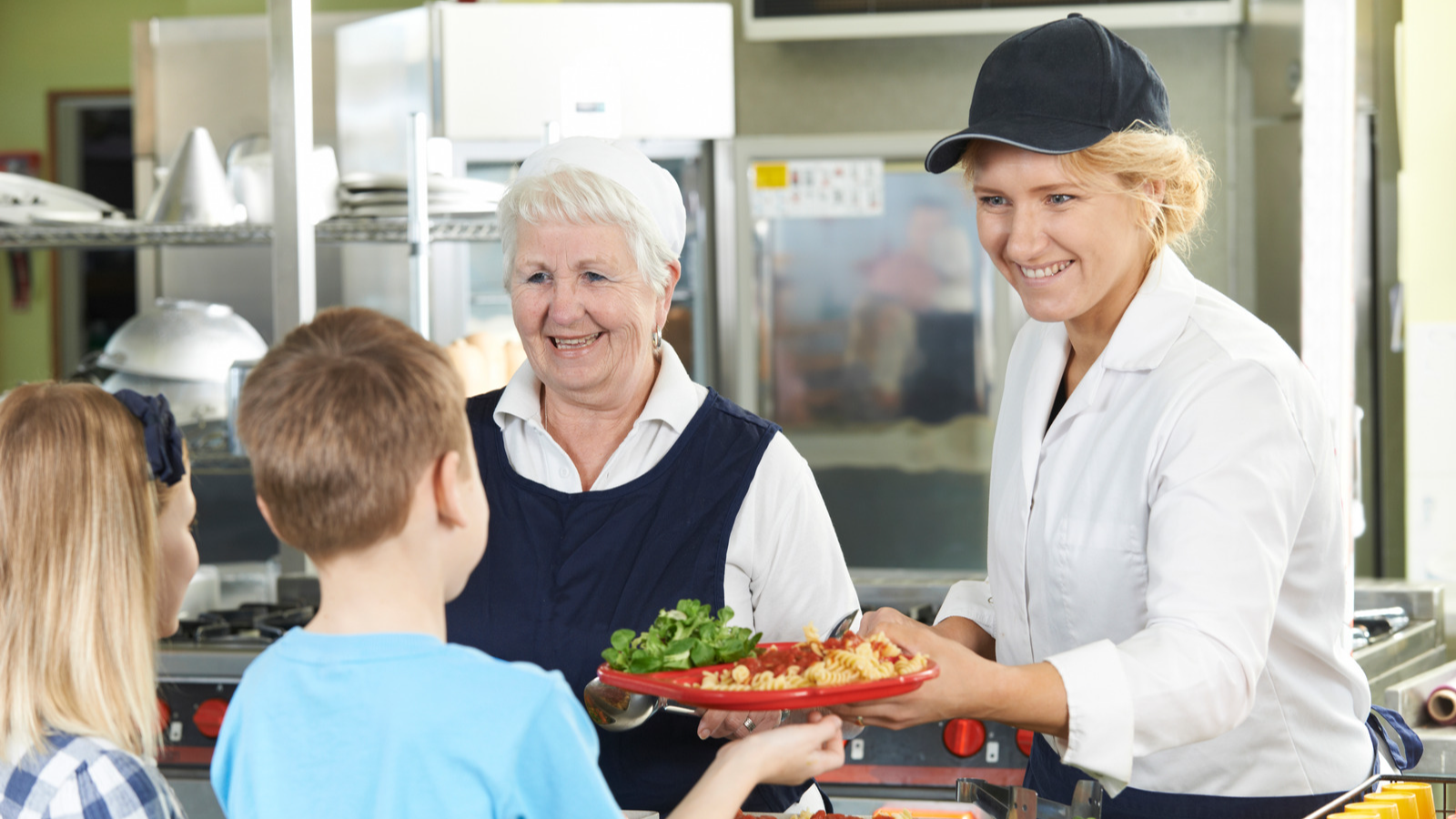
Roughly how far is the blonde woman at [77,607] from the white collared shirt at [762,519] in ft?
1.48

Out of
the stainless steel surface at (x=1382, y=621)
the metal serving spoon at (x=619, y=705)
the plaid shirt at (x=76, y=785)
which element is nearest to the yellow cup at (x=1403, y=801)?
the metal serving spoon at (x=619, y=705)

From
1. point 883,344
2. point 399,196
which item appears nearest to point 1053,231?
point 399,196

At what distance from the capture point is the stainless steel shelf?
2.44m

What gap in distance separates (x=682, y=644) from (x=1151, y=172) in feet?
2.02

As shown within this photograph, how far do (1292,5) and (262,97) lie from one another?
321cm

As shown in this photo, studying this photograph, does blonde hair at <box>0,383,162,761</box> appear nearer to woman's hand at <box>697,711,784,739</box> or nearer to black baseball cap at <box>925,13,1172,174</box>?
woman's hand at <box>697,711,784,739</box>

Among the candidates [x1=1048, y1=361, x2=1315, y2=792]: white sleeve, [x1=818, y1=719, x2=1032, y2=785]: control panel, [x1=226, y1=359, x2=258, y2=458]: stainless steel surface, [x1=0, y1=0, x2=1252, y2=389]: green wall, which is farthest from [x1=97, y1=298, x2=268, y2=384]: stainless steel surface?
[x1=0, y1=0, x2=1252, y2=389]: green wall

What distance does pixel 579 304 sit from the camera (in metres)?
1.53

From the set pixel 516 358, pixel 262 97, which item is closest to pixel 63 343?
pixel 262 97

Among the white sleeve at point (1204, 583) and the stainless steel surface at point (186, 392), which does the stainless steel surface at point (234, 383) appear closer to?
the stainless steel surface at point (186, 392)

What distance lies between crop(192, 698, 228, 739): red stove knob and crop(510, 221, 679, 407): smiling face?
3.14ft

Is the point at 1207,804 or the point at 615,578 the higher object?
the point at 615,578

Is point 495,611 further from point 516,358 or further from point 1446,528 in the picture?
point 1446,528

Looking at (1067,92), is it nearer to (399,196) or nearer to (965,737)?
(965,737)
